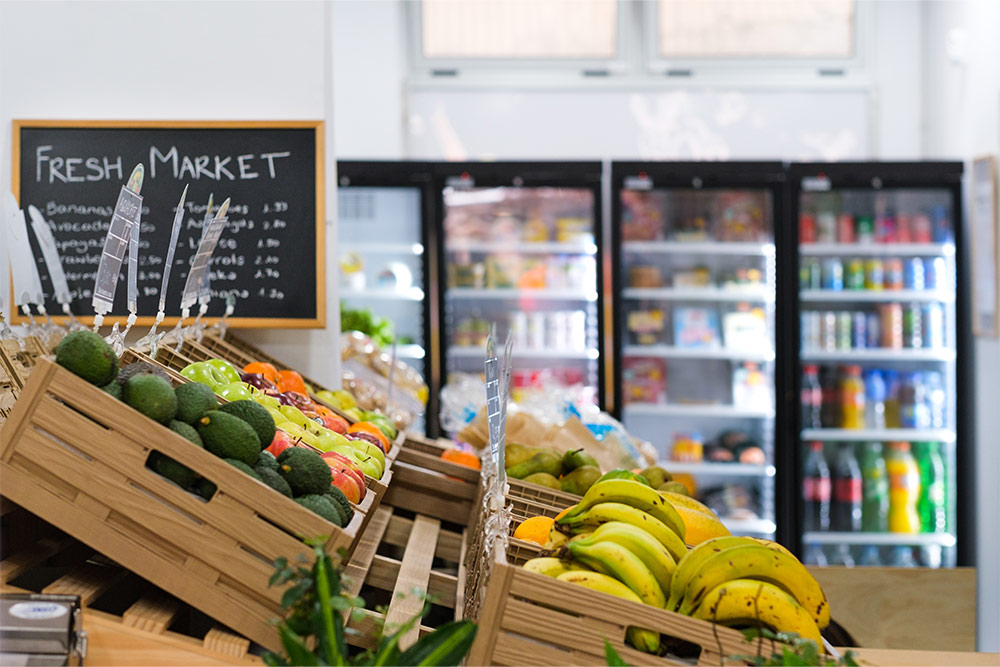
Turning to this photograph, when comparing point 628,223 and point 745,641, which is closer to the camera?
point 745,641

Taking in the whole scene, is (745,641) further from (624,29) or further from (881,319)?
(624,29)

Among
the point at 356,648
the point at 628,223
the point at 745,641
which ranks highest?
the point at 628,223

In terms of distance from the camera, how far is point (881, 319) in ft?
16.2

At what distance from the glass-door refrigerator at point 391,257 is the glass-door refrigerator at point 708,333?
0.99m

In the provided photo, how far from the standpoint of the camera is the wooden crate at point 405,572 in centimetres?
160

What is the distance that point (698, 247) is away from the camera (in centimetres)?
486

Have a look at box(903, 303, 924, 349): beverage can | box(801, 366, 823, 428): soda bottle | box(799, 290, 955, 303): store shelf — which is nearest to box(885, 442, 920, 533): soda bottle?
box(801, 366, 823, 428): soda bottle

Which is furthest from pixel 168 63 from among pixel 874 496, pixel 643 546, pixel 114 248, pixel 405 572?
pixel 874 496

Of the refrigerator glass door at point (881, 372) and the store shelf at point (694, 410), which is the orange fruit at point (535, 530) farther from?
the refrigerator glass door at point (881, 372)

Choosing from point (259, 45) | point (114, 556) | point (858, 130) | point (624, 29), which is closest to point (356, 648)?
point (114, 556)

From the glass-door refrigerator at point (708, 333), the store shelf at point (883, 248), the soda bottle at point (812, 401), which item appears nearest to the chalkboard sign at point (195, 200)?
the glass-door refrigerator at point (708, 333)

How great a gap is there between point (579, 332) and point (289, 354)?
90.1 inches

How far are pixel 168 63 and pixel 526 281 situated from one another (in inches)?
96.5

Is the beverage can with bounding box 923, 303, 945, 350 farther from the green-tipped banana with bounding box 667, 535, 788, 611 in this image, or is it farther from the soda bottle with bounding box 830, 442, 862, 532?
the green-tipped banana with bounding box 667, 535, 788, 611
